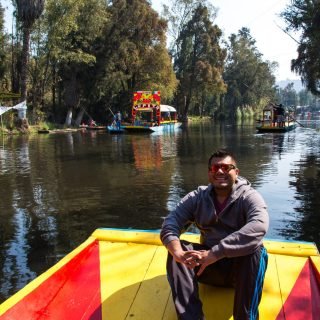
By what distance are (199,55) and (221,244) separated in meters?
58.6

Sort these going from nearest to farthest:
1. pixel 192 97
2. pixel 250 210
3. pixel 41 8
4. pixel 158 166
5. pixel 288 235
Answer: pixel 250 210 → pixel 288 235 → pixel 158 166 → pixel 41 8 → pixel 192 97

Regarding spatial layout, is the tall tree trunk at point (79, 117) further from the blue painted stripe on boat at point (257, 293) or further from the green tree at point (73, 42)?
the blue painted stripe on boat at point (257, 293)

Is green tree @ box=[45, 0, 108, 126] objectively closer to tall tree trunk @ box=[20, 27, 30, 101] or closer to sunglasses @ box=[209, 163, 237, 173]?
tall tree trunk @ box=[20, 27, 30, 101]

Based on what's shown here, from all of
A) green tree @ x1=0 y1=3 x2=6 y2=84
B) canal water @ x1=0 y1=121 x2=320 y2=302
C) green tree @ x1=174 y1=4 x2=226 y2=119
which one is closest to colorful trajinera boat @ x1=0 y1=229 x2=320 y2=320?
canal water @ x1=0 y1=121 x2=320 y2=302

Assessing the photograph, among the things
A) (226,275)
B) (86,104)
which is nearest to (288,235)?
(226,275)

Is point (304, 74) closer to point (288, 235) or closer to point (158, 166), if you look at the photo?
point (158, 166)

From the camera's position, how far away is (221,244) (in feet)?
10.7

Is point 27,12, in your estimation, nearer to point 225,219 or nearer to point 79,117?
point 79,117

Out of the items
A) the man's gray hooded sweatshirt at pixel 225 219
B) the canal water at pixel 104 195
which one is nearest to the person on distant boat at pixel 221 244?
the man's gray hooded sweatshirt at pixel 225 219

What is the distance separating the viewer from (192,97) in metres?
65.4

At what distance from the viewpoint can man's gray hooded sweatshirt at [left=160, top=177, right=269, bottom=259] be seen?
129 inches

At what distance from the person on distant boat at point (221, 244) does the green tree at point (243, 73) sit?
253ft

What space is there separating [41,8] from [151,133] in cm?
1236

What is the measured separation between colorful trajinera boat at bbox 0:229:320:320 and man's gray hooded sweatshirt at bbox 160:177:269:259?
1.73 ft
